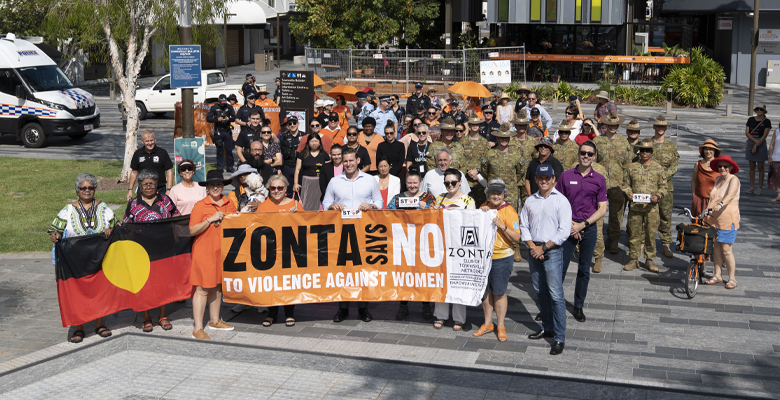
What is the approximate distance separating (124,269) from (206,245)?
0.95 meters

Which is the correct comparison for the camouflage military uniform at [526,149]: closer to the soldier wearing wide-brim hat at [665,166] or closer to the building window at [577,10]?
the soldier wearing wide-brim hat at [665,166]

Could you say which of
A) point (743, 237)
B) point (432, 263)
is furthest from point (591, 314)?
point (743, 237)

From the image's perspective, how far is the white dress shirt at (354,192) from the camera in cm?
888

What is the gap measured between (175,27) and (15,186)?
4.91m

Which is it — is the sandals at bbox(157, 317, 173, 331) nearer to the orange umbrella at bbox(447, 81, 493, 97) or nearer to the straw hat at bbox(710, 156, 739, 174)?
the straw hat at bbox(710, 156, 739, 174)

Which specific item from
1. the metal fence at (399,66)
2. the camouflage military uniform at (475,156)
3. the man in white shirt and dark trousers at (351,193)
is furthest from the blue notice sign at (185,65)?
the metal fence at (399,66)

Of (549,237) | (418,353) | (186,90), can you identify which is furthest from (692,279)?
(186,90)

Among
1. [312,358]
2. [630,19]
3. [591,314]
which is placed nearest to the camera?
[312,358]

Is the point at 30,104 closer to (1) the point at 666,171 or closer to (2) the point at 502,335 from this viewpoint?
(1) the point at 666,171

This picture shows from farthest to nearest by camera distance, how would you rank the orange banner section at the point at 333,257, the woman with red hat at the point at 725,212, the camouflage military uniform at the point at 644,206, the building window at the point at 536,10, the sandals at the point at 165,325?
the building window at the point at 536,10, the camouflage military uniform at the point at 644,206, the woman with red hat at the point at 725,212, the sandals at the point at 165,325, the orange banner section at the point at 333,257

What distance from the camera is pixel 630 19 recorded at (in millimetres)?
39594

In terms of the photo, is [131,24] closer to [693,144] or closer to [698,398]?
[698,398]

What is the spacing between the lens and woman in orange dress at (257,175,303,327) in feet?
27.4

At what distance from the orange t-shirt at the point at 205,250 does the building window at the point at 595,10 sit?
34.4 meters
